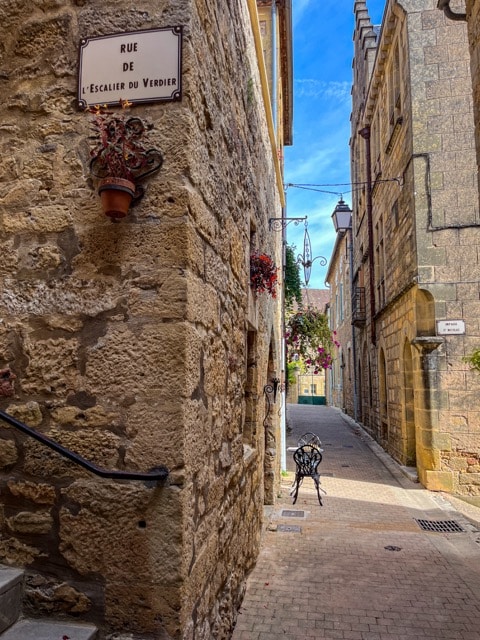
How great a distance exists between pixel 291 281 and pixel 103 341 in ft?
28.5

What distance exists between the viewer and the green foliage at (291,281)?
10.3 meters

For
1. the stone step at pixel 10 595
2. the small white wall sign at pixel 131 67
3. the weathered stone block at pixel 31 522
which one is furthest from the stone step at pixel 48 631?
the small white wall sign at pixel 131 67

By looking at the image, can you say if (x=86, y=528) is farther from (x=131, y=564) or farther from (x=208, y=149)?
(x=208, y=149)

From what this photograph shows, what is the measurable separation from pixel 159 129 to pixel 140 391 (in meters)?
1.08

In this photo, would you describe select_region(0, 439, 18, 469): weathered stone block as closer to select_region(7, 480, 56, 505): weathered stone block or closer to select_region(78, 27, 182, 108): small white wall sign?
select_region(7, 480, 56, 505): weathered stone block

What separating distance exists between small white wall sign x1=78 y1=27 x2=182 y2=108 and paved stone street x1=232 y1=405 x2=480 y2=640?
125 inches

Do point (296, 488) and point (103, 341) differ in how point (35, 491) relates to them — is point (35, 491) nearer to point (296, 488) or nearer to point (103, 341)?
point (103, 341)

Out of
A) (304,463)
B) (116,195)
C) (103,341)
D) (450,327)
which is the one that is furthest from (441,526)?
(116,195)

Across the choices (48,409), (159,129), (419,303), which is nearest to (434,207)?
(419,303)

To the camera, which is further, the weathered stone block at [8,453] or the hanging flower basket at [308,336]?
the hanging flower basket at [308,336]

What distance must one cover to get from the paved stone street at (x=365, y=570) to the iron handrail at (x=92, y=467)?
1.92 metres

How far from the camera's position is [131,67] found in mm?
2072

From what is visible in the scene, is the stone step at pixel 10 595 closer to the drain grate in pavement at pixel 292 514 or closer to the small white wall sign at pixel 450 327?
the drain grate in pavement at pixel 292 514

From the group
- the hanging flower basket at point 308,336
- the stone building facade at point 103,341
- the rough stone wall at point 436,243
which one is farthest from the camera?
the hanging flower basket at point 308,336
